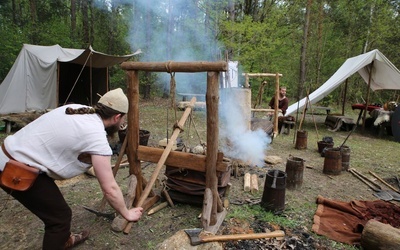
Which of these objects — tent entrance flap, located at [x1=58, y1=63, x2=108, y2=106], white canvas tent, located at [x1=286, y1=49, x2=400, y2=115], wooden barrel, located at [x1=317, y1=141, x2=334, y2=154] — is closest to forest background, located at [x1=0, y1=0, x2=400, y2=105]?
white canvas tent, located at [x1=286, y1=49, x2=400, y2=115]

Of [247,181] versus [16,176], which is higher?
[16,176]

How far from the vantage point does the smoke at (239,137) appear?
15.1 feet

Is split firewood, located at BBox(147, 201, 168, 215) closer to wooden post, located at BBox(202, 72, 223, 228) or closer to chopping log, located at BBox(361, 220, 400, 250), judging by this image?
wooden post, located at BBox(202, 72, 223, 228)

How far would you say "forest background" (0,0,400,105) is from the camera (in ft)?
37.9

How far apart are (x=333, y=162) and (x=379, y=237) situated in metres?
2.29

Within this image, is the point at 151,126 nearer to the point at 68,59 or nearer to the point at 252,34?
the point at 68,59

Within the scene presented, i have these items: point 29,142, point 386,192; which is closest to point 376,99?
point 386,192

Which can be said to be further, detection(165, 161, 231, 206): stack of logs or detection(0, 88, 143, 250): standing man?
detection(165, 161, 231, 206): stack of logs

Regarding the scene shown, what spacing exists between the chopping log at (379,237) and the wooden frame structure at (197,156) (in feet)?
4.54

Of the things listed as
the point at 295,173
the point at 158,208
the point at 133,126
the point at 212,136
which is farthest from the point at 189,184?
the point at 295,173

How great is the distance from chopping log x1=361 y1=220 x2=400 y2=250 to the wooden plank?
1461 mm

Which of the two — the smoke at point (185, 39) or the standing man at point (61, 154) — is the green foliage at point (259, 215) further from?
the smoke at point (185, 39)

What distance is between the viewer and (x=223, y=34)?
34.1 ft

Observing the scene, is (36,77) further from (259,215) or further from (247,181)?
(259,215)
